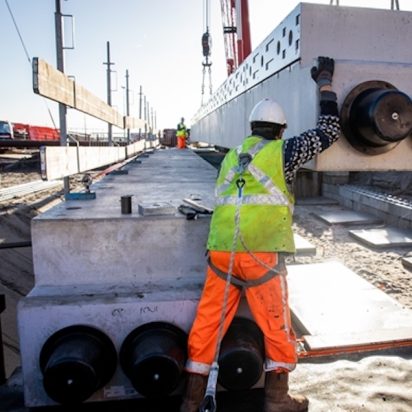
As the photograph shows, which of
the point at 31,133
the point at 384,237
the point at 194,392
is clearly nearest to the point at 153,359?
the point at 194,392

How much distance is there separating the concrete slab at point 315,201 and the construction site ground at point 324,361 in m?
0.29

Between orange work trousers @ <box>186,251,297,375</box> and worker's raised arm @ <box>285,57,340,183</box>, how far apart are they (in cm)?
71

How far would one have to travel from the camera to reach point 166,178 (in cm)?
649

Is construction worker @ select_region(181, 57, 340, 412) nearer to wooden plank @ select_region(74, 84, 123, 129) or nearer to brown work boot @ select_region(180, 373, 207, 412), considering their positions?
brown work boot @ select_region(180, 373, 207, 412)

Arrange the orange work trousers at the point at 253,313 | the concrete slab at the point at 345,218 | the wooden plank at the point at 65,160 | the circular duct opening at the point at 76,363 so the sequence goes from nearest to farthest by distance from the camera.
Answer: the circular duct opening at the point at 76,363, the orange work trousers at the point at 253,313, the wooden plank at the point at 65,160, the concrete slab at the point at 345,218

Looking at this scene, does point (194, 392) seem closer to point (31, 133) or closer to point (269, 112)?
point (269, 112)

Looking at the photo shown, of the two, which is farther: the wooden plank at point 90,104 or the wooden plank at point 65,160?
the wooden plank at point 90,104

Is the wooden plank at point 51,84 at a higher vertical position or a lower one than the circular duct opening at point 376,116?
higher

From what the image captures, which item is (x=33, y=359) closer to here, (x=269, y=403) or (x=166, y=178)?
(x=269, y=403)

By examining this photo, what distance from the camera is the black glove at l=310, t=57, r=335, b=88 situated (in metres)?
2.73

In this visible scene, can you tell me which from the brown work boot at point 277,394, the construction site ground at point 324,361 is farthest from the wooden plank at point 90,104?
the brown work boot at point 277,394

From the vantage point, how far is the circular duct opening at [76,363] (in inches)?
103

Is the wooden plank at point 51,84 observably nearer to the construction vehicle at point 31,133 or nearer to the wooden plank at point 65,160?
the wooden plank at point 65,160

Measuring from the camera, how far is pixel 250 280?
9.04ft
